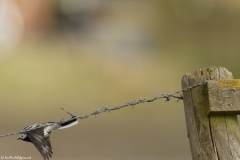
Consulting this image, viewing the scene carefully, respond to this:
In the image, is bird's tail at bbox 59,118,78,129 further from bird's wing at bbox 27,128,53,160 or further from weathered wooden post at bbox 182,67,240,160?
weathered wooden post at bbox 182,67,240,160

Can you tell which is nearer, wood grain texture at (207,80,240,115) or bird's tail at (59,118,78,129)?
wood grain texture at (207,80,240,115)

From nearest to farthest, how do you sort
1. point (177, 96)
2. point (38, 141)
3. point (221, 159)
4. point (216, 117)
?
1. point (221, 159)
2. point (216, 117)
3. point (38, 141)
4. point (177, 96)

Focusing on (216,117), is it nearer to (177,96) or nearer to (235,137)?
(235,137)

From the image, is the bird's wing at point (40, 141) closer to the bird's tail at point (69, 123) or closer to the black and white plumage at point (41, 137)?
the black and white plumage at point (41, 137)

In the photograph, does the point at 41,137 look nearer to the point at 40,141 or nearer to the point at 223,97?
the point at 40,141

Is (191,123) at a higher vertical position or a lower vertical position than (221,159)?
higher

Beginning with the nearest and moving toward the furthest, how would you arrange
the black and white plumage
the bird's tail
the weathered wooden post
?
the weathered wooden post
the black and white plumage
the bird's tail

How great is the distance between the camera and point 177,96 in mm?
1970

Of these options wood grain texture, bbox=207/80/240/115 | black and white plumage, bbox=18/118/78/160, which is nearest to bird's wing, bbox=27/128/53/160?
black and white plumage, bbox=18/118/78/160

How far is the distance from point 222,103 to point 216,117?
0.10 m

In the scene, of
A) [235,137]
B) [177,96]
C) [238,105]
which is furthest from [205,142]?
[177,96]

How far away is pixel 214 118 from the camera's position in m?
1.68

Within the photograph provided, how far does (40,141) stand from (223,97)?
1.19m

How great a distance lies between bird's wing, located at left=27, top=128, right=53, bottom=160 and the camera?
184cm
